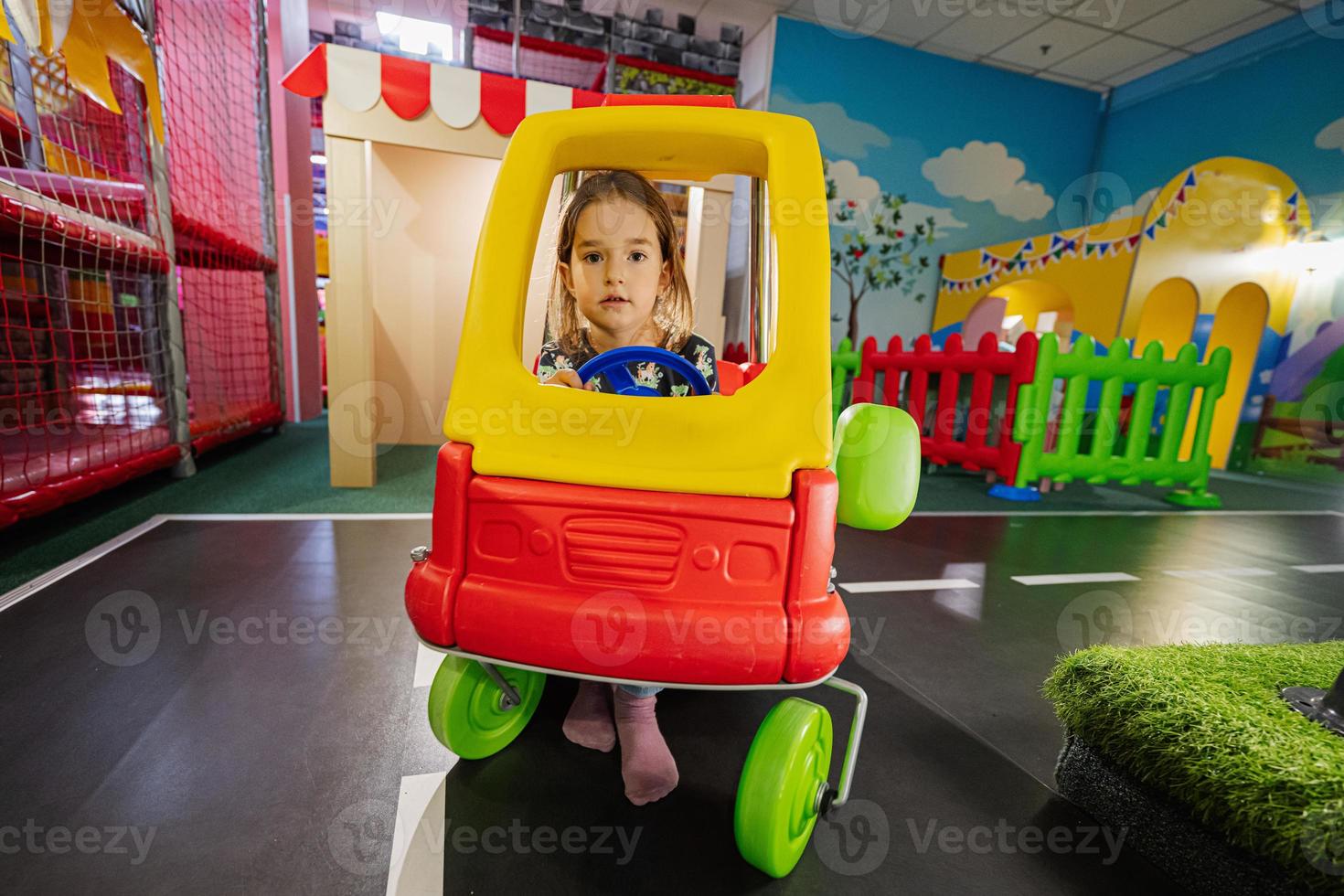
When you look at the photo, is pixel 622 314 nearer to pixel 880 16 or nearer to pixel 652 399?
pixel 652 399

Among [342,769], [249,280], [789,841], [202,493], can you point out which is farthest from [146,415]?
[789,841]

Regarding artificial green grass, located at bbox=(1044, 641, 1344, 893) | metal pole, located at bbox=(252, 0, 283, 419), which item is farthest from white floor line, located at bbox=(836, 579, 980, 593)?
metal pole, located at bbox=(252, 0, 283, 419)

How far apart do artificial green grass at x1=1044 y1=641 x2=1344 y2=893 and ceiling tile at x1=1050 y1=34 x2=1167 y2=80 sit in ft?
18.9

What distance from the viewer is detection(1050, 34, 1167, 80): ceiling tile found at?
4.72 m

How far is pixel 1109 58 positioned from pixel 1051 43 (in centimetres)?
58

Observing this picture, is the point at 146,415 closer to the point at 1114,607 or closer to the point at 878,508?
the point at 878,508

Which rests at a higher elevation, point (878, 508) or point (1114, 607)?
point (878, 508)

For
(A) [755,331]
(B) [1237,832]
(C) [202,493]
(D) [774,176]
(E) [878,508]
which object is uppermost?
(D) [774,176]

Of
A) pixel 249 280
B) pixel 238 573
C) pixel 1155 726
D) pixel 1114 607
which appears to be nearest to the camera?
pixel 1155 726

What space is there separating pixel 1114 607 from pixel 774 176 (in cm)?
161

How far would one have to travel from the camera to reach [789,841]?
690mm

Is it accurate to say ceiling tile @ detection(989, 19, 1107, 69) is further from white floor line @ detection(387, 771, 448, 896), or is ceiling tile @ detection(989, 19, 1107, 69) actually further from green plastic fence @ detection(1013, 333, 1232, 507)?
white floor line @ detection(387, 771, 448, 896)

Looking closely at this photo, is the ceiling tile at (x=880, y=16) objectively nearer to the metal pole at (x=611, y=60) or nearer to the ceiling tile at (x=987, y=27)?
the ceiling tile at (x=987, y=27)

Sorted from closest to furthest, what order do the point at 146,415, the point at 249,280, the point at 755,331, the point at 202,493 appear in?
the point at 755,331
the point at 202,493
the point at 146,415
the point at 249,280
